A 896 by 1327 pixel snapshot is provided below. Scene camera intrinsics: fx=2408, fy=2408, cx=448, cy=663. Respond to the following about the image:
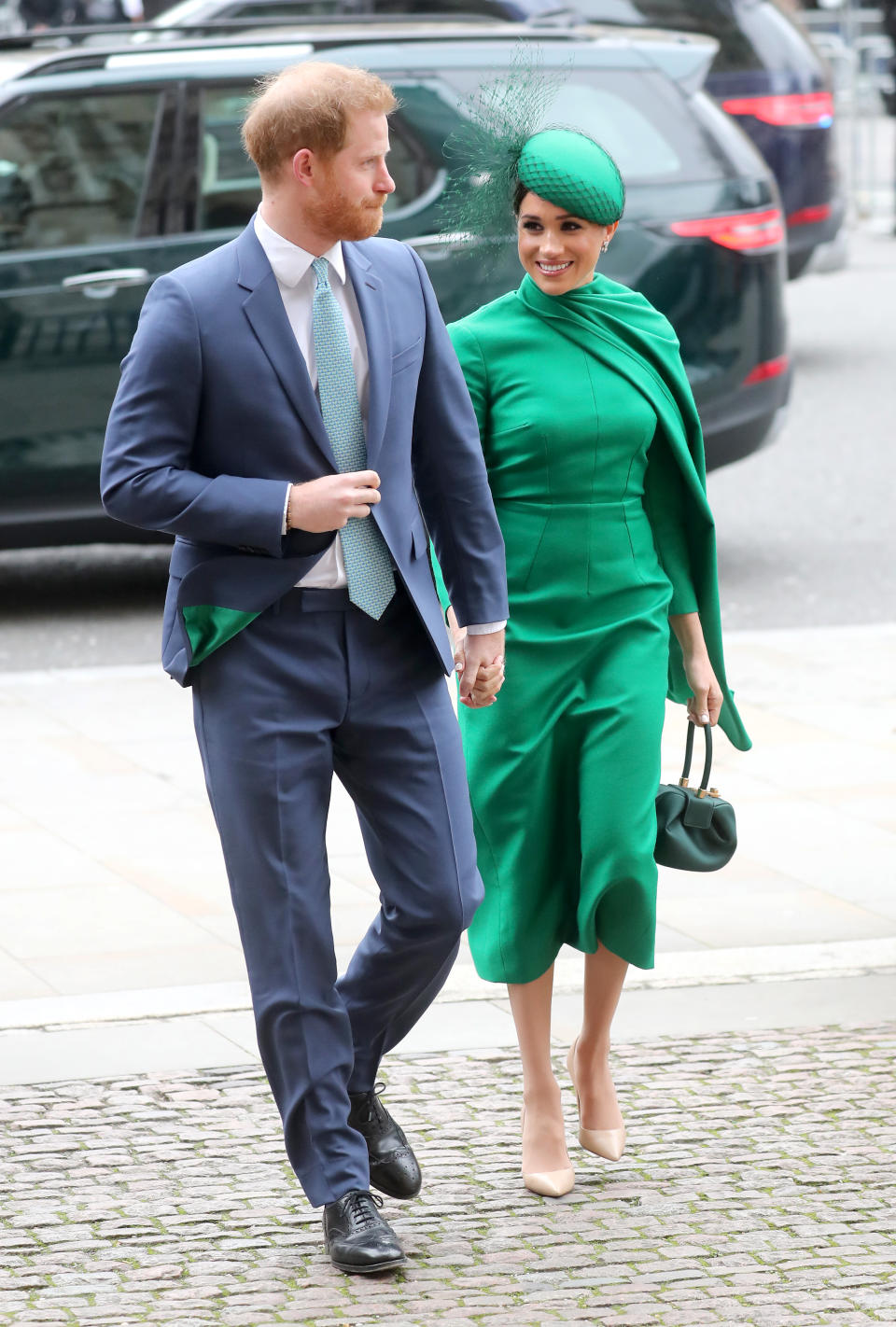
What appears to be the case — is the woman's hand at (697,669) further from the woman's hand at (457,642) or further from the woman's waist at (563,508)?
the woman's hand at (457,642)

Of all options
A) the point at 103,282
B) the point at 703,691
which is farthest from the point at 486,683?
the point at 103,282

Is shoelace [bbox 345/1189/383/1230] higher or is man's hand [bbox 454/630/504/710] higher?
man's hand [bbox 454/630/504/710]

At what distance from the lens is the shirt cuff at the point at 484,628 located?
13.0 feet

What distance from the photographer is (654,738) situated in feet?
13.8

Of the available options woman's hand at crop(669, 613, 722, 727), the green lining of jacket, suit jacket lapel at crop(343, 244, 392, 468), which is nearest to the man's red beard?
suit jacket lapel at crop(343, 244, 392, 468)

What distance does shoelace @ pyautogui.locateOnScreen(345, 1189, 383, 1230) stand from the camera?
3817 mm

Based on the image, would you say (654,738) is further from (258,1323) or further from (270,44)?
(270,44)

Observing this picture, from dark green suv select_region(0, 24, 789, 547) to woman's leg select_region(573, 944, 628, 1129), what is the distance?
4504 mm

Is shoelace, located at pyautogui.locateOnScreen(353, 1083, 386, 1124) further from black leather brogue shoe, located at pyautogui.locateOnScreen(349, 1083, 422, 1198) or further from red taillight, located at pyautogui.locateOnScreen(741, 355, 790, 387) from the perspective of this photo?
red taillight, located at pyautogui.locateOnScreen(741, 355, 790, 387)

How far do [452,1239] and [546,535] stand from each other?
1197 millimetres

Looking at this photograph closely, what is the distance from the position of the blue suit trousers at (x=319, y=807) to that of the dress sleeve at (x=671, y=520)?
59 cm

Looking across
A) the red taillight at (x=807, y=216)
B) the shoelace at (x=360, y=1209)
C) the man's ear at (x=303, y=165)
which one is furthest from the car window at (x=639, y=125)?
the shoelace at (x=360, y=1209)

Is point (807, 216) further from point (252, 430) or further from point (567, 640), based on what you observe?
point (252, 430)

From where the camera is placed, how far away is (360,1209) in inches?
151
